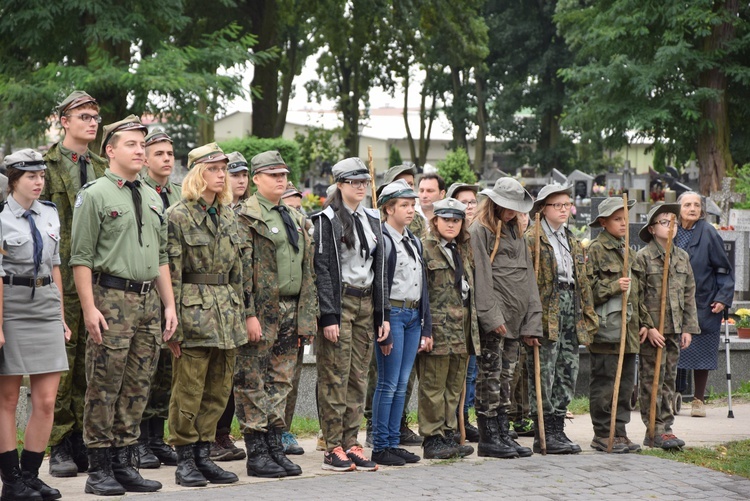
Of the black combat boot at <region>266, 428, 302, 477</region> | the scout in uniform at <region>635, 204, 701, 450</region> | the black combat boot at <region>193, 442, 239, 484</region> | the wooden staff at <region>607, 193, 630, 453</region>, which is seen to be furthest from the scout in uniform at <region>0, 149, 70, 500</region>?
the scout in uniform at <region>635, 204, 701, 450</region>

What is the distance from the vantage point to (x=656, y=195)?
86.4 feet

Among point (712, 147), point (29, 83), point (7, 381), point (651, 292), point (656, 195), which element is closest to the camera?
point (7, 381)

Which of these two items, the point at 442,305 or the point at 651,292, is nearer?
the point at 442,305

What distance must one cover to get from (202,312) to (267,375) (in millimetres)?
766

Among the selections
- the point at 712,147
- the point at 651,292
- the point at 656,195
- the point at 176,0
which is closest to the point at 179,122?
the point at 176,0

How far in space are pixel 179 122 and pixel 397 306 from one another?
14668mm

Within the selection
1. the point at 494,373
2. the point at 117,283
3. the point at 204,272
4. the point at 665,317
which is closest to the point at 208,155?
the point at 204,272

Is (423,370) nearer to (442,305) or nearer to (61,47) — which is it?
(442,305)

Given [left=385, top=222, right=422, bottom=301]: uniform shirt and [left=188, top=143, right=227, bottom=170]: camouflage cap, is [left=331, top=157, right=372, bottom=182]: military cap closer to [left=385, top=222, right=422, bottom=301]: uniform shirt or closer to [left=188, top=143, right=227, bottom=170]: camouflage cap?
[left=385, top=222, right=422, bottom=301]: uniform shirt

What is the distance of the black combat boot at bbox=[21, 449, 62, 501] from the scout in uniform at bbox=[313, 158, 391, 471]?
1944 millimetres

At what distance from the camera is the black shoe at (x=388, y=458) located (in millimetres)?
7746

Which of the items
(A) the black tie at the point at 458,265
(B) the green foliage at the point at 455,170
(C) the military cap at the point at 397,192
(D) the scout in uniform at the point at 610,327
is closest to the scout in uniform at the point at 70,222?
(C) the military cap at the point at 397,192

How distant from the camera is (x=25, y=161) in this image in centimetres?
631

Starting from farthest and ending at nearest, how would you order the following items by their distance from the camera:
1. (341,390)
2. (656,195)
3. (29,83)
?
(656,195) < (29,83) < (341,390)
